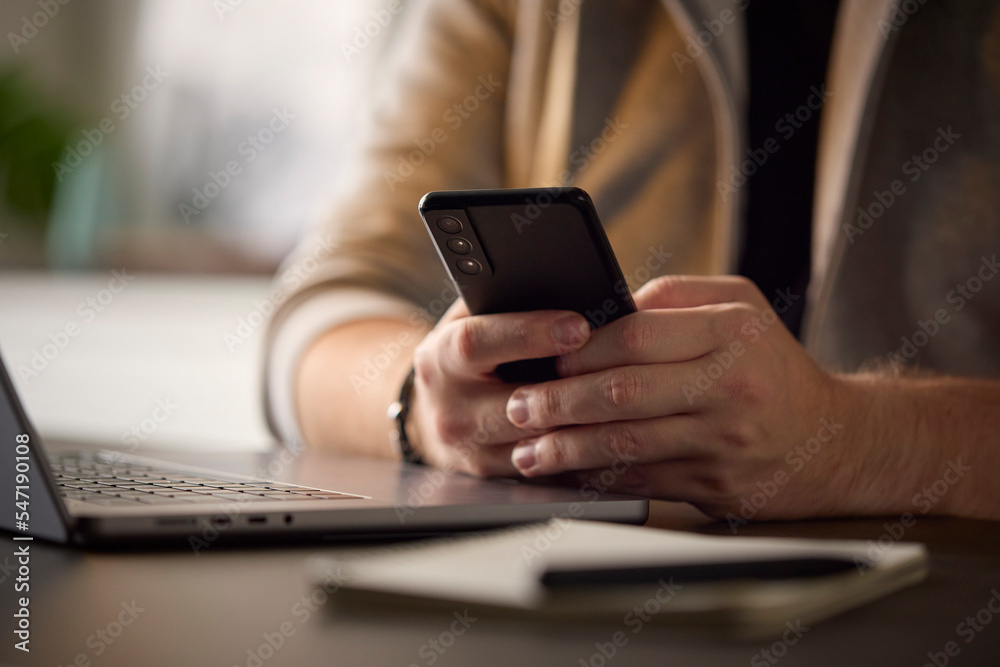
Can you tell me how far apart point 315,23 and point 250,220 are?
51 centimetres

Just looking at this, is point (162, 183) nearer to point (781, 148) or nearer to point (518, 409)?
point (781, 148)

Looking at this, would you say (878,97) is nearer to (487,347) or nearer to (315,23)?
(487,347)

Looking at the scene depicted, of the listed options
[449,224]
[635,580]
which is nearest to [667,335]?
[449,224]

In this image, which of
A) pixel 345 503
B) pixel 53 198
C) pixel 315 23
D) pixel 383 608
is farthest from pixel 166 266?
pixel 383 608

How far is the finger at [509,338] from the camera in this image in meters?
0.57


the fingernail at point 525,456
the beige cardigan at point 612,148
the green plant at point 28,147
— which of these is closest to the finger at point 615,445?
the fingernail at point 525,456

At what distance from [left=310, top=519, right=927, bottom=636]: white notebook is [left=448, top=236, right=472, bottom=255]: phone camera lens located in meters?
0.23

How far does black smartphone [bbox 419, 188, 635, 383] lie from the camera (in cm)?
50

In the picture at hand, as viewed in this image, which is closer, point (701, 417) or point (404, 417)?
point (701, 417)

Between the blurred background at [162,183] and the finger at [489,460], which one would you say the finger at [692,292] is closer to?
the finger at [489,460]

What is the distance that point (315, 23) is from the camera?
88.6 inches

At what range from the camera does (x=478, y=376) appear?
0.65 m

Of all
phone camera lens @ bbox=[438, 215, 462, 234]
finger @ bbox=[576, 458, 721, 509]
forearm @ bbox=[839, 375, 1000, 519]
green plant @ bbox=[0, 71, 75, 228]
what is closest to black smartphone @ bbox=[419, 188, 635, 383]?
phone camera lens @ bbox=[438, 215, 462, 234]

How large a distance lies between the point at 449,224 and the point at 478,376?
0.15m
